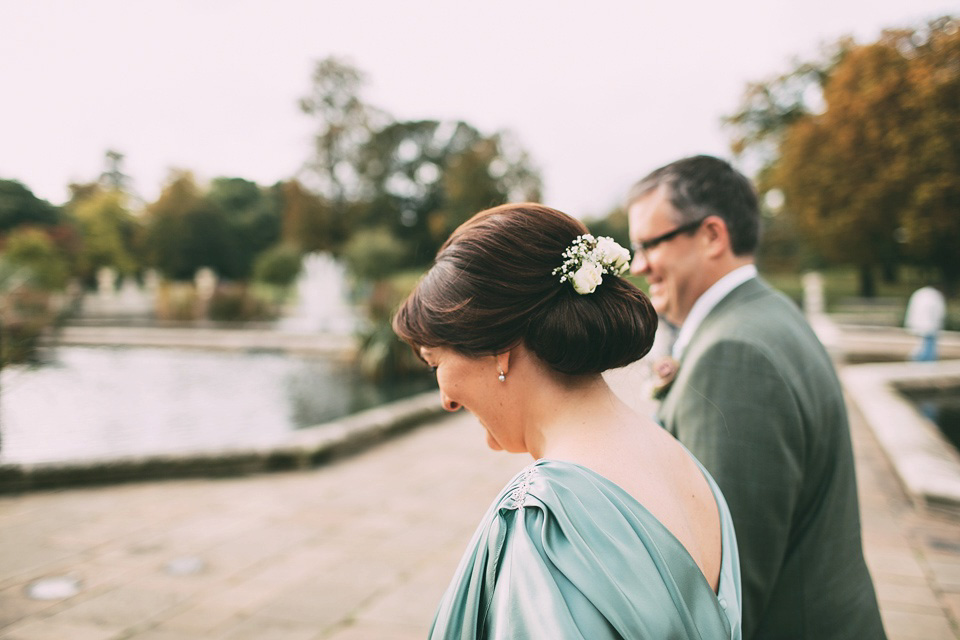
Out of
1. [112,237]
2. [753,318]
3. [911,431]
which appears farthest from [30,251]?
[112,237]

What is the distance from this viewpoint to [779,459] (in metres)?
1.57

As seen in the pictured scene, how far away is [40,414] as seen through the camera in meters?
10.5

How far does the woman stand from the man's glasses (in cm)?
80

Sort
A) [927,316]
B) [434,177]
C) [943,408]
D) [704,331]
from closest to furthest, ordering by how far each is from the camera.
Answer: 1. [704,331]
2. [943,408]
3. [927,316]
4. [434,177]

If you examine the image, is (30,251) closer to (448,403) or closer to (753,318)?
(448,403)

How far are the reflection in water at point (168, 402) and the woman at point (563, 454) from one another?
5438mm

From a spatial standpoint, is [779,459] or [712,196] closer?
[779,459]

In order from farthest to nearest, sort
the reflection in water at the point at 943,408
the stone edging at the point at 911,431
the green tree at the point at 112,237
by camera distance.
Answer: the green tree at the point at 112,237 < the reflection in water at the point at 943,408 < the stone edging at the point at 911,431

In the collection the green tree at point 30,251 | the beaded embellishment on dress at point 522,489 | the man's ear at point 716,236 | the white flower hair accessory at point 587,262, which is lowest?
the beaded embellishment on dress at point 522,489

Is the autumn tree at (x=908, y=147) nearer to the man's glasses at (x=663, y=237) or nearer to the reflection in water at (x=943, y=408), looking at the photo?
the reflection in water at (x=943, y=408)

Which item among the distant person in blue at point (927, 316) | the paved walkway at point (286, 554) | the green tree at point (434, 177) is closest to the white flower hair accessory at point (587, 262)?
the paved walkway at point (286, 554)

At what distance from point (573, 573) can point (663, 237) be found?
135cm

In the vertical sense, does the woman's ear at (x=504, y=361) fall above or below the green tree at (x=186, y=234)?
below

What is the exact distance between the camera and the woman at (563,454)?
38.7 inches
